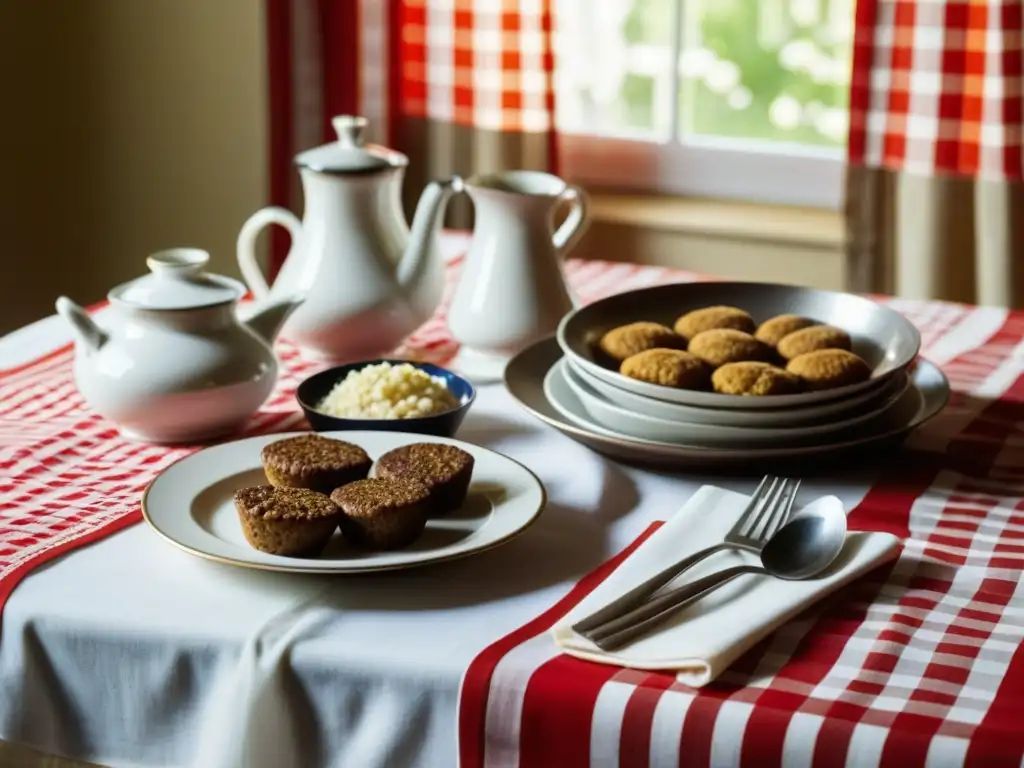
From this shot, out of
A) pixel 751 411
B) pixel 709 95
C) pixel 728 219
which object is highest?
pixel 709 95

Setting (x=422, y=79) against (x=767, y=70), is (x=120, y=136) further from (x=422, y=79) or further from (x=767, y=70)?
(x=767, y=70)

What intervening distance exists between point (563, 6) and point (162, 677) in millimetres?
2353

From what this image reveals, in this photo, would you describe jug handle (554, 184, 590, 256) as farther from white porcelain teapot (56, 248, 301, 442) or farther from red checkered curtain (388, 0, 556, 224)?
red checkered curtain (388, 0, 556, 224)

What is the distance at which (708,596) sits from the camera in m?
0.87

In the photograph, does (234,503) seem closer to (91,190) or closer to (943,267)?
(943,267)

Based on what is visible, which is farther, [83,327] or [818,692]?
[83,327]

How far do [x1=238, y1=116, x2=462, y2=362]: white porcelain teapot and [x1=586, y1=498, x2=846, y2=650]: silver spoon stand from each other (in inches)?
21.7

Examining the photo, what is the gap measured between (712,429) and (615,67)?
6.81ft

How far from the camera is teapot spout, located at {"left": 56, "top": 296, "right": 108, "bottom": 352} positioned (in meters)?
1.16

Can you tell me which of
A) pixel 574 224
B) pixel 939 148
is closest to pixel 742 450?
pixel 574 224

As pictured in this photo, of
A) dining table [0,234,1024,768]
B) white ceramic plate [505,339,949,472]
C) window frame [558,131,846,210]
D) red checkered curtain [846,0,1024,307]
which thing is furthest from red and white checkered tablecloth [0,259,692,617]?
window frame [558,131,846,210]

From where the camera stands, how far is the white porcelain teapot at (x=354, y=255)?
1.36m

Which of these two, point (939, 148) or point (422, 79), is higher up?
point (422, 79)

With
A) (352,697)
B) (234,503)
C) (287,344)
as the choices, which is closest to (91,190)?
(287,344)
